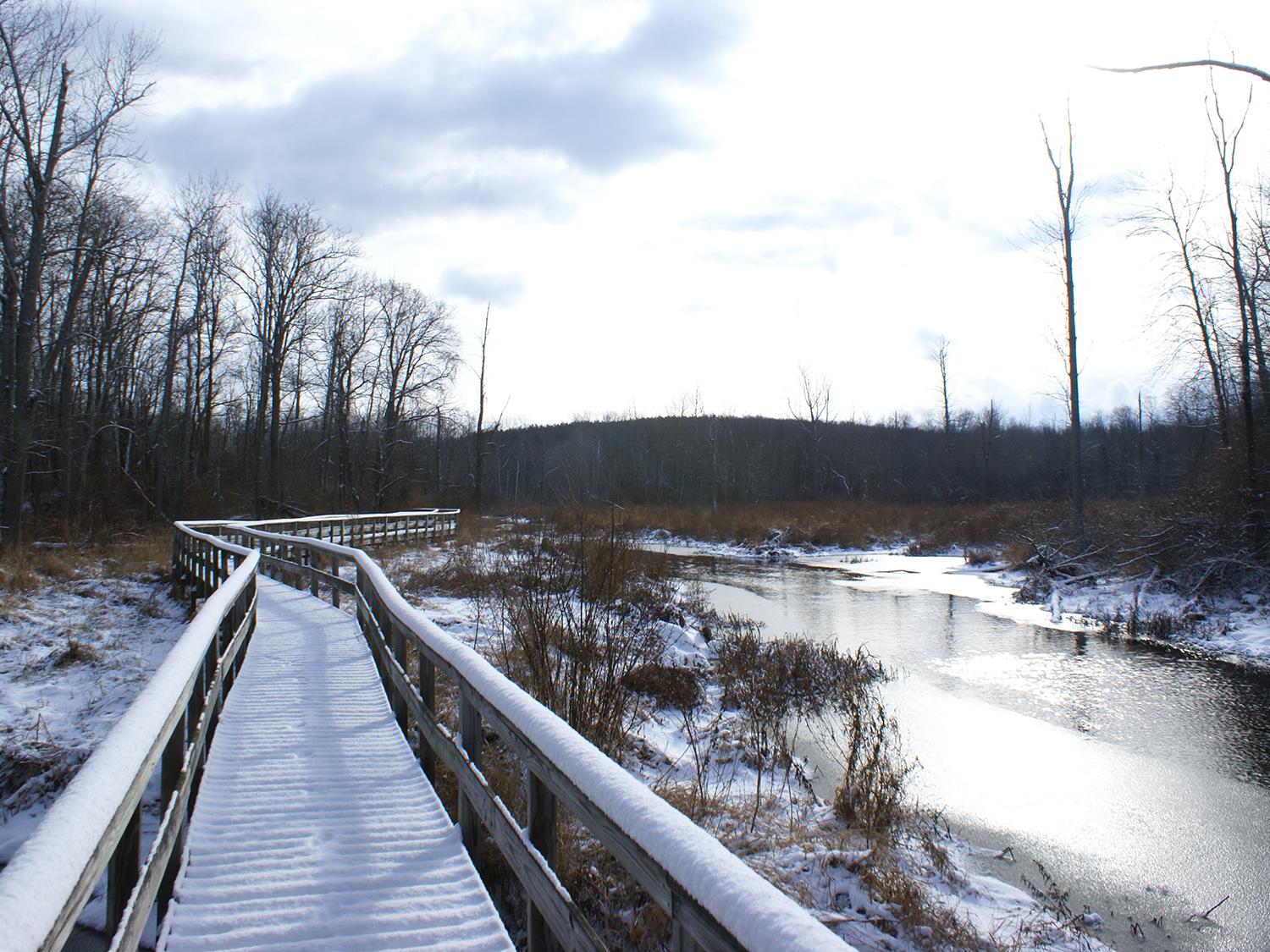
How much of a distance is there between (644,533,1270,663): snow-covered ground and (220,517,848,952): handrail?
13.7 meters

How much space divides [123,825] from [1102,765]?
354 inches

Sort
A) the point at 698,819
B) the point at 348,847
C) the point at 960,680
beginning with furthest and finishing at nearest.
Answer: the point at 960,680 → the point at 698,819 → the point at 348,847

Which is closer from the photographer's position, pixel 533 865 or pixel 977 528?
pixel 533 865

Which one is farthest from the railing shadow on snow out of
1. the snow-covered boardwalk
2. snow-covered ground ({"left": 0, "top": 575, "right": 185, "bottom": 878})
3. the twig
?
the twig

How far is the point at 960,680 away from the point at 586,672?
6.82 metres

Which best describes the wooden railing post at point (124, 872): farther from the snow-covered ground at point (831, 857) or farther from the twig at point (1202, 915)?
the twig at point (1202, 915)

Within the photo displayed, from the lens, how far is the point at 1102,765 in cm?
809

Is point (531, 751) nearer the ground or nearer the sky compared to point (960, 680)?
nearer the sky

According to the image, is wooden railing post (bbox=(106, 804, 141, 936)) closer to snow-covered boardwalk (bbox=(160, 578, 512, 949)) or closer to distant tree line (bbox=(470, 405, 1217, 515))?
snow-covered boardwalk (bbox=(160, 578, 512, 949))

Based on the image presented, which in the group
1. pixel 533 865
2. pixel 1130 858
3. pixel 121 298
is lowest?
pixel 1130 858

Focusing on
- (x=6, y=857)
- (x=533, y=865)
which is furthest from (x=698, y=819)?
(x=6, y=857)

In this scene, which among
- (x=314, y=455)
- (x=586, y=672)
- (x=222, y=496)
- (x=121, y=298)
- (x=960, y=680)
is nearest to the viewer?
(x=586, y=672)

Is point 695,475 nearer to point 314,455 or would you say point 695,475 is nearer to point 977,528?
point 314,455

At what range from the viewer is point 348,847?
3742mm
